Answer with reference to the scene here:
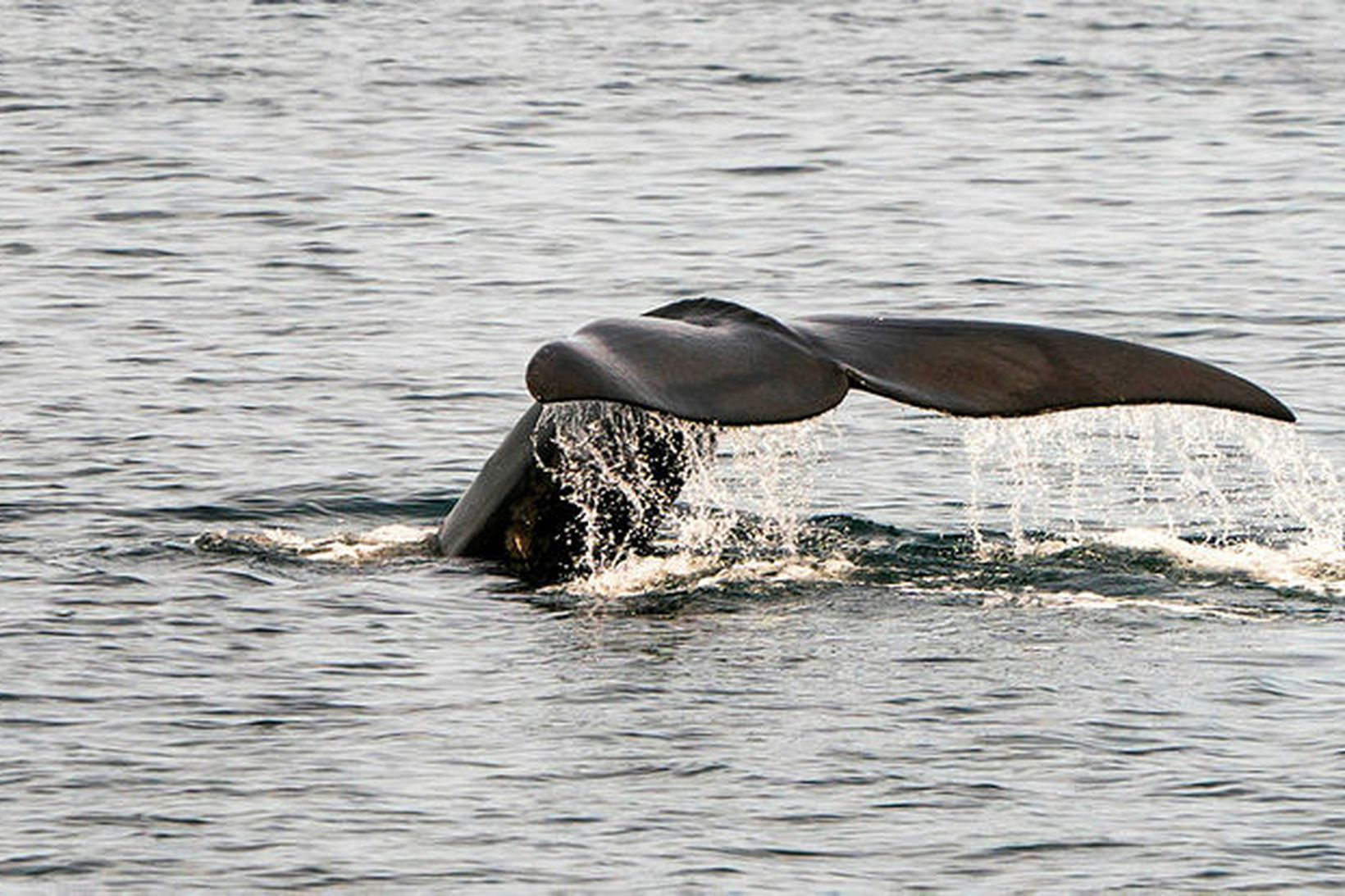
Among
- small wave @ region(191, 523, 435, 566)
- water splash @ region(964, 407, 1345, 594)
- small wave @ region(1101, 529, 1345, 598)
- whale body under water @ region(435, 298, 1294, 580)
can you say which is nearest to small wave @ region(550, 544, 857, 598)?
whale body under water @ region(435, 298, 1294, 580)

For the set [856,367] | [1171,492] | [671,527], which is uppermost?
[856,367]

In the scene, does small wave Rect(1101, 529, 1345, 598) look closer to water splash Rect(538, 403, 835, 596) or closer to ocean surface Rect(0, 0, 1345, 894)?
ocean surface Rect(0, 0, 1345, 894)

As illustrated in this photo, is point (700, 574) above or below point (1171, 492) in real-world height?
above

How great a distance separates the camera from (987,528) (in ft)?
39.3

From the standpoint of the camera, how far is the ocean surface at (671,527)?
8273 millimetres

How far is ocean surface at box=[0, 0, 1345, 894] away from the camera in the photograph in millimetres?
8273

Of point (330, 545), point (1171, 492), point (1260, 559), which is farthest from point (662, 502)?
point (1171, 492)

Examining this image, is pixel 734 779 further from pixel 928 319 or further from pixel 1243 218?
pixel 1243 218

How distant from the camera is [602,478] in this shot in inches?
388

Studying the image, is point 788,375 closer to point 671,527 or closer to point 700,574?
point 700,574

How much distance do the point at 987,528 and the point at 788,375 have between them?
3505mm

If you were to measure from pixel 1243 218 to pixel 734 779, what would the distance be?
44.5 feet

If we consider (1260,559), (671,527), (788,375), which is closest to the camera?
(788,375)

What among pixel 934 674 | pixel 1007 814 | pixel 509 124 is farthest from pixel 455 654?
pixel 509 124
